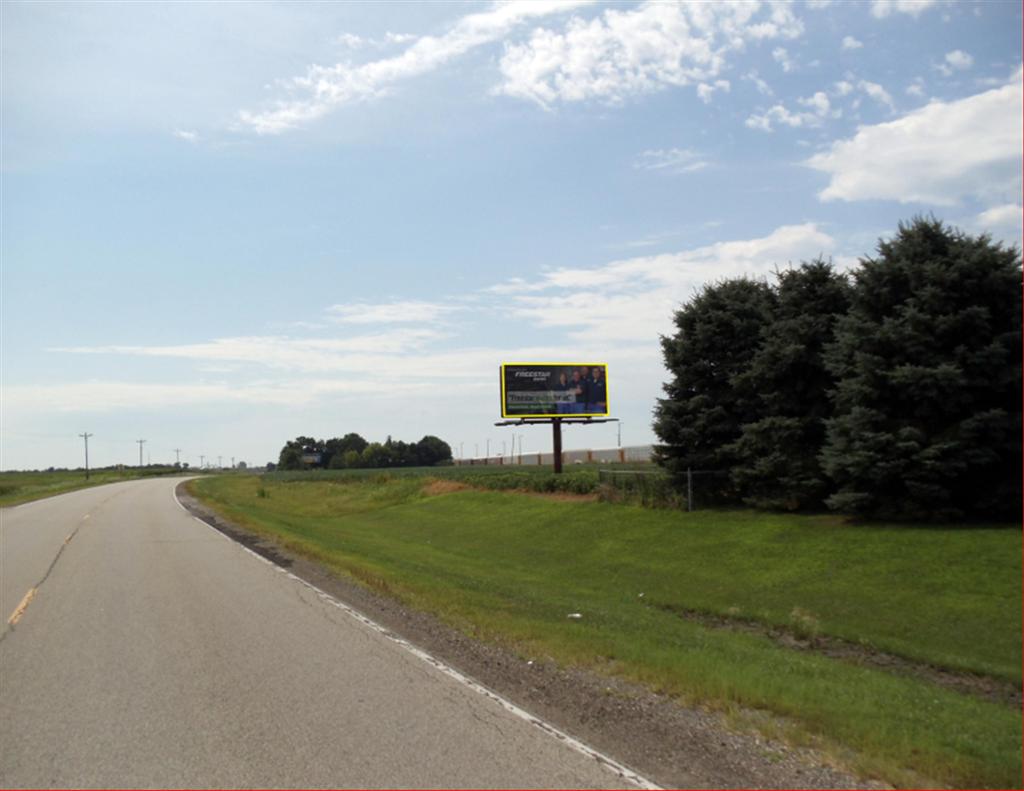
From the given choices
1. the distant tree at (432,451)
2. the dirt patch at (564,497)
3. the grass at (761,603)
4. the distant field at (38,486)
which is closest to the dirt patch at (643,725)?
the grass at (761,603)

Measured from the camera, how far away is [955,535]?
59.7 ft

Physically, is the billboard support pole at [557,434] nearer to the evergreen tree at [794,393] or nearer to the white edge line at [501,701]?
the evergreen tree at [794,393]

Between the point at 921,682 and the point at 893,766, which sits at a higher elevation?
the point at 893,766

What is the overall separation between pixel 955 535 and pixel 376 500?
38.2 meters

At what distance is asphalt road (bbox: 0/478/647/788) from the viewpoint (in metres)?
6.20

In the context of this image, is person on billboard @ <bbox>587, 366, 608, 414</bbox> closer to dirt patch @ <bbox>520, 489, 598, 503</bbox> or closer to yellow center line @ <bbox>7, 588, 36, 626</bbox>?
dirt patch @ <bbox>520, 489, 598, 503</bbox>

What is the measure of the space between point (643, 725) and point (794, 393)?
19941 millimetres

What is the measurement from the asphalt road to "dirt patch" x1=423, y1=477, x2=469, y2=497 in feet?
110

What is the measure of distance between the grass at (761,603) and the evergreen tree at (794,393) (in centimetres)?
124

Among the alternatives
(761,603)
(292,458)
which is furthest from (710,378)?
(292,458)

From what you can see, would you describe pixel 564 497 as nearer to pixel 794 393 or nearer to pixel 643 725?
pixel 794 393

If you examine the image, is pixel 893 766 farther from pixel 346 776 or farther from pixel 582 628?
pixel 582 628

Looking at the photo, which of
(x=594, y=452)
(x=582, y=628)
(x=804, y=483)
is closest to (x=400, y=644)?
(x=582, y=628)

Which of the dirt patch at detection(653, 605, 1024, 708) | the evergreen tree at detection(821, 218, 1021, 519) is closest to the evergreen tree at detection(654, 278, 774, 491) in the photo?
the evergreen tree at detection(821, 218, 1021, 519)
